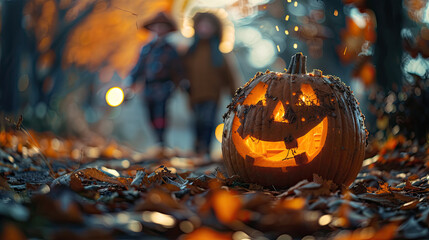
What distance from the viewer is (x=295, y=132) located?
112 inches

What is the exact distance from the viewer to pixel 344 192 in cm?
249

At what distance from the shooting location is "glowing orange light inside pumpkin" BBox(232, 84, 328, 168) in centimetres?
293

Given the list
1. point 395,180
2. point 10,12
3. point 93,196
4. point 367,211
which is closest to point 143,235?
point 93,196

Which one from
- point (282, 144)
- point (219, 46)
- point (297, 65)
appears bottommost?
point (282, 144)

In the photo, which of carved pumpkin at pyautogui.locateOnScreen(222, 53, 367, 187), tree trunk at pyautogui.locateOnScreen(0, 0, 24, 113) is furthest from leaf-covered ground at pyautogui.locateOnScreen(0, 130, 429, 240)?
tree trunk at pyautogui.locateOnScreen(0, 0, 24, 113)

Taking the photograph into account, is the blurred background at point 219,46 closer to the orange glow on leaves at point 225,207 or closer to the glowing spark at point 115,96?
the glowing spark at point 115,96

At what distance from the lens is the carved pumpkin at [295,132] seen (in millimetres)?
2885

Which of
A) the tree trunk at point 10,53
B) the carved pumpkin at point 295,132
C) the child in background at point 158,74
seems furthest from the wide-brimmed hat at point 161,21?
the carved pumpkin at point 295,132

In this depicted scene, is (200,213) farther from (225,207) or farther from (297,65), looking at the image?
(297,65)

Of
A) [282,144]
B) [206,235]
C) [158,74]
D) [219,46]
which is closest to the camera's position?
[206,235]

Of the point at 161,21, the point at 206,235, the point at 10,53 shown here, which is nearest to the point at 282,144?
the point at 206,235

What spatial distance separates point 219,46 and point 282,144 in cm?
557

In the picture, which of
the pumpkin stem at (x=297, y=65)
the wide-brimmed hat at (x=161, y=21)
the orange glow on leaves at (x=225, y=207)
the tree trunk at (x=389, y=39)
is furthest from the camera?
the wide-brimmed hat at (x=161, y=21)

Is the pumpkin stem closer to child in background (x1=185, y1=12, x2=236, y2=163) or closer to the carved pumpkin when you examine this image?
the carved pumpkin
